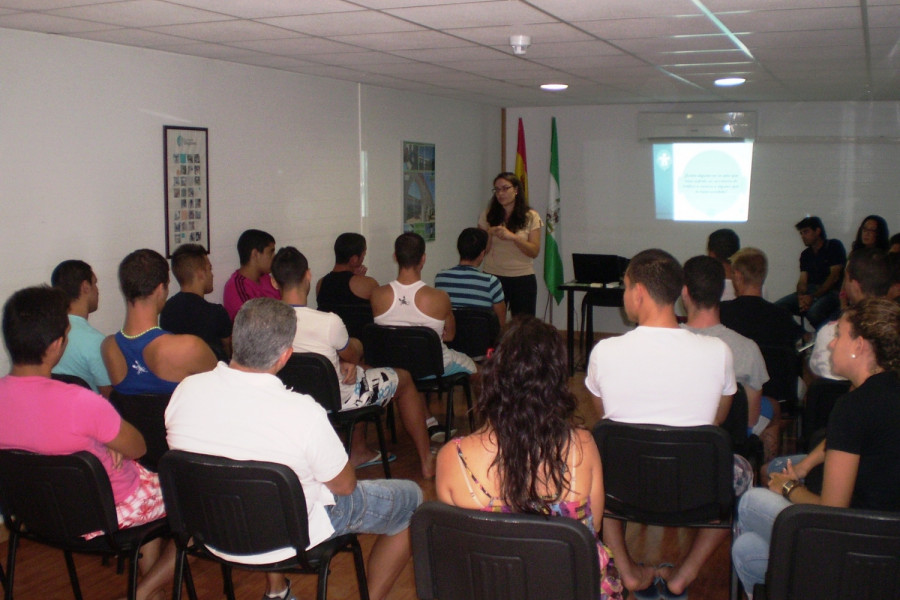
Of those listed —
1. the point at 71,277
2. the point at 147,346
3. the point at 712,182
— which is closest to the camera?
the point at 147,346

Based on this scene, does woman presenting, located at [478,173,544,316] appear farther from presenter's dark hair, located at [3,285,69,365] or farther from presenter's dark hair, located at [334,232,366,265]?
presenter's dark hair, located at [3,285,69,365]

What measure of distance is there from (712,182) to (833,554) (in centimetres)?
643

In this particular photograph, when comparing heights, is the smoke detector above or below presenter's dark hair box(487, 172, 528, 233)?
above

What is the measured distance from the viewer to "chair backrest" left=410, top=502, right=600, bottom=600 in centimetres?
179

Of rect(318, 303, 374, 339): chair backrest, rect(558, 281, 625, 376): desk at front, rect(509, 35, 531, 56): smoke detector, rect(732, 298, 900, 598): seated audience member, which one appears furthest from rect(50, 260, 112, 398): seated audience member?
rect(558, 281, 625, 376): desk at front

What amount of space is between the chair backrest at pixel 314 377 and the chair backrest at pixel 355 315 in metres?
1.22

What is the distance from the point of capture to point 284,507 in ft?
7.36

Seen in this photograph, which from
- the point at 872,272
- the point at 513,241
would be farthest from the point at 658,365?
A: the point at 513,241

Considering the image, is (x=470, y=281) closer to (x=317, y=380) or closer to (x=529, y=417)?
(x=317, y=380)

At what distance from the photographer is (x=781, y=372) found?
3928mm

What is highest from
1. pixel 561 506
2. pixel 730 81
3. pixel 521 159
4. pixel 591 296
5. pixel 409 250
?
pixel 730 81

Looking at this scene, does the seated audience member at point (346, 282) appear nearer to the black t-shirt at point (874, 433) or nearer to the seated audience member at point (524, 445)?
the seated audience member at point (524, 445)

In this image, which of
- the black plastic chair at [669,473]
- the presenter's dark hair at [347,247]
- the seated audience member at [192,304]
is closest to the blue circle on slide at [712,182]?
the presenter's dark hair at [347,247]

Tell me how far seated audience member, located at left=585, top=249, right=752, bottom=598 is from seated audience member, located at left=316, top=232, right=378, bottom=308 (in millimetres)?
2465
